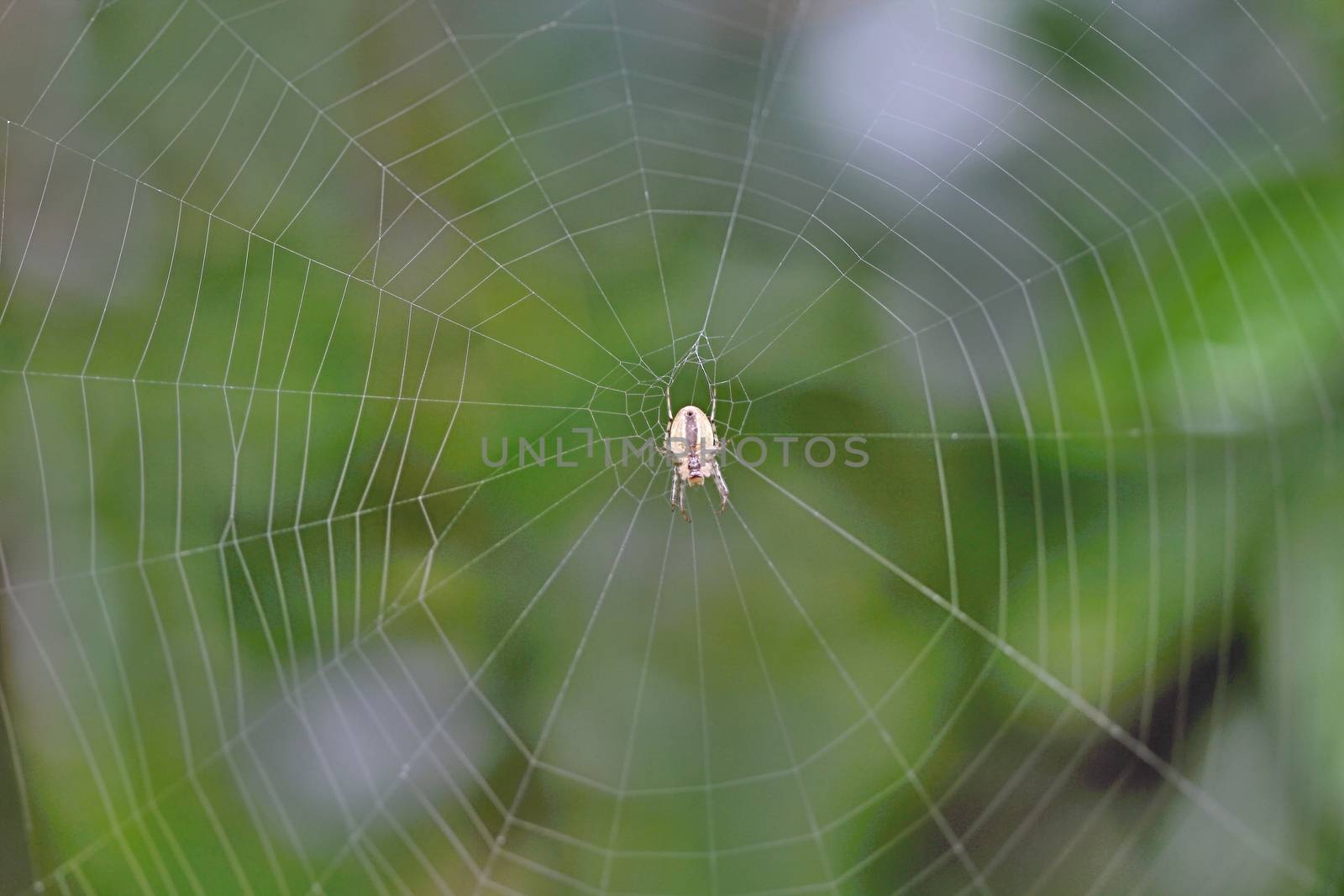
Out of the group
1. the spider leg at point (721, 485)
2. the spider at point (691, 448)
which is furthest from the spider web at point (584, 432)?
the spider at point (691, 448)

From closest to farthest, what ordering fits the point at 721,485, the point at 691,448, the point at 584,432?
the point at 584,432 < the point at 721,485 < the point at 691,448

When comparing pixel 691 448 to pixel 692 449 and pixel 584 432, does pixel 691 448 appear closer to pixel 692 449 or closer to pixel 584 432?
pixel 692 449

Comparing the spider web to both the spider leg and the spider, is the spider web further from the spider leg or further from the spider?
the spider

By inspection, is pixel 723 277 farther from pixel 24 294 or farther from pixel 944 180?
pixel 24 294

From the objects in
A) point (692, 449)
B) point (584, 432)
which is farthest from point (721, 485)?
point (584, 432)

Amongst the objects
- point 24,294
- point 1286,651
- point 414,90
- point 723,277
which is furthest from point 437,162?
point 1286,651

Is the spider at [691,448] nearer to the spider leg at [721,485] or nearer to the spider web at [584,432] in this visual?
the spider leg at [721,485]
